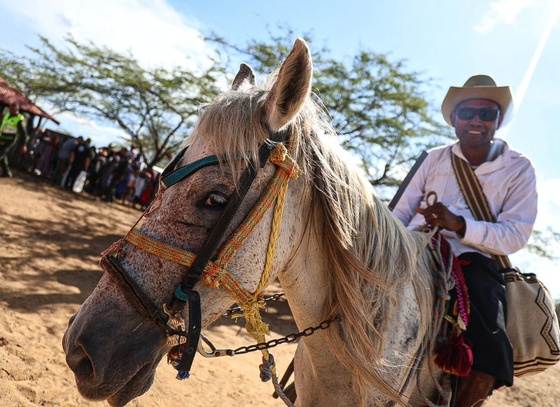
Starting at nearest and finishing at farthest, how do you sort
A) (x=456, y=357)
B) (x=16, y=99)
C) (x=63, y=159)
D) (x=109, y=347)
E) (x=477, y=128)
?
(x=109, y=347) < (x=456, y=357) < (x=477, y=128) < (x=16, y=99) < (x=63, y=159)

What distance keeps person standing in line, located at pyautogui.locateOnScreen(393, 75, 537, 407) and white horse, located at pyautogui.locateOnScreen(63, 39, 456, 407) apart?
15.5 inches

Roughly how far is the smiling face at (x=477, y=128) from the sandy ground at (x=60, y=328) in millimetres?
3617

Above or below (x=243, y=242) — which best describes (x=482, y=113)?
above

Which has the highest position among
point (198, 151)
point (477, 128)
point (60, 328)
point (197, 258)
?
point (477, 128)

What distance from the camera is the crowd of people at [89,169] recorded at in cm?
1484

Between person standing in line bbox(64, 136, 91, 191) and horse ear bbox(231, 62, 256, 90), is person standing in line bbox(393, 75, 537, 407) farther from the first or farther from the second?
person standing in line bbox(64, 136, 91, 191)

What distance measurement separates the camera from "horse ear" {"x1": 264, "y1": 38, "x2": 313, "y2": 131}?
4.60 ft

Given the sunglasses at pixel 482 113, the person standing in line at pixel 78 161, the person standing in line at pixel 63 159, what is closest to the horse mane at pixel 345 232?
the sunglasses at pixel 482 113

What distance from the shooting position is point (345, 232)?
1.72 metres

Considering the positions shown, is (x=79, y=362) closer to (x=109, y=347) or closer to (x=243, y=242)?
(x=109, y=347)

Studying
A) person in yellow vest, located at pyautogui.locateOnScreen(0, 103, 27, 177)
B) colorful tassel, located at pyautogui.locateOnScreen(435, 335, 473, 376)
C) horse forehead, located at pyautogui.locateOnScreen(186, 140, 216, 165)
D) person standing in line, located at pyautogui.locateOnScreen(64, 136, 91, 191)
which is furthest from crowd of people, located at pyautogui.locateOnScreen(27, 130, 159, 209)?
colorful tassel, located at pyautogui.locateOnScreen(435, 335, 473, 376)

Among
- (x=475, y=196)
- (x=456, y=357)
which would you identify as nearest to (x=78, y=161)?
A: (x=475, y=196)

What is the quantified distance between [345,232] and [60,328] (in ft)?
14.5

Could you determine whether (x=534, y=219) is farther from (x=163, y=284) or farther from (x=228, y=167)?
(x=163, y=284)
